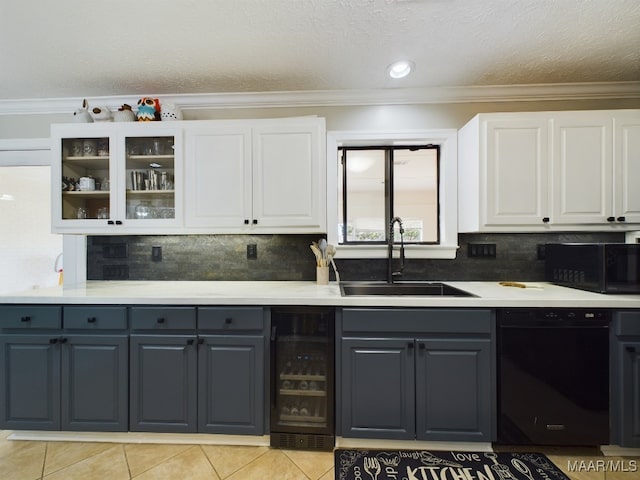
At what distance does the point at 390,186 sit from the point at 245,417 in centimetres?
199

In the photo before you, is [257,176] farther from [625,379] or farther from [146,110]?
[625,379]

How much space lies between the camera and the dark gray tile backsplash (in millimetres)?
2299

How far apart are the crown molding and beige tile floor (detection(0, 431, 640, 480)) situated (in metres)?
2.49

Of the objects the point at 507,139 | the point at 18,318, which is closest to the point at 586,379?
the point at 507,139

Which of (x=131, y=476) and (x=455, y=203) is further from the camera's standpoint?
(x=455, y=203)

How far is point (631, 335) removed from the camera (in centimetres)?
163

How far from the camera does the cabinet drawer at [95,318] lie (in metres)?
1.76

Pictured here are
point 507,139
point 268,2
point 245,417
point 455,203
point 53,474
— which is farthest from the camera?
→ point 455,203

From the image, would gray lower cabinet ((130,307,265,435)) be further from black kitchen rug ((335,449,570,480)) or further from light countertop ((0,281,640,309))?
black kitchen rug ((335,449,570,480))

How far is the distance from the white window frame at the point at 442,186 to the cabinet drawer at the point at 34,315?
1.87 metres

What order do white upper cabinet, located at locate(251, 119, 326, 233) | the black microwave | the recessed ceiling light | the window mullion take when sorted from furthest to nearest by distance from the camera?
the window mullion
white upper cabinet, located at locate(251, 119, 326, 233)
the recessed ceiling light
the black microwave

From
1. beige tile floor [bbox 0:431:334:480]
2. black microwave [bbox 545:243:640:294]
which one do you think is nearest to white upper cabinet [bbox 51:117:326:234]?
beige tile floor [bbox 0:431:334:480]

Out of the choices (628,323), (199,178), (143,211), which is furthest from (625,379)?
(143,211)

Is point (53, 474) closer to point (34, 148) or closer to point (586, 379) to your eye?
point (34, 148)
